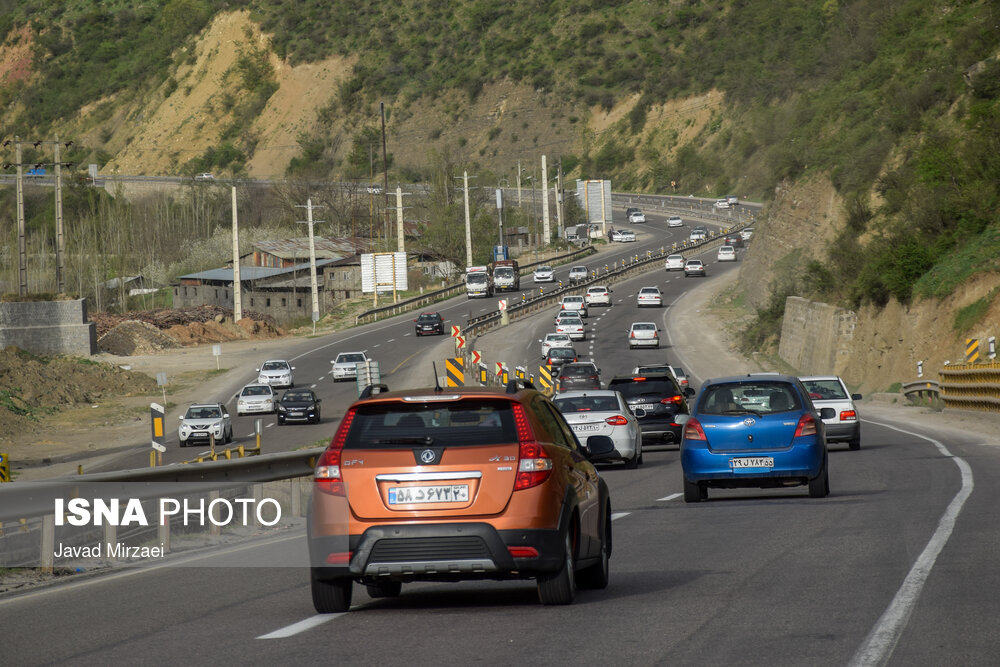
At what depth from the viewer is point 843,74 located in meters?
91.7

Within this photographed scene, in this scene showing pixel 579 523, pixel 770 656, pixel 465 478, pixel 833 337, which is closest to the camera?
pixel 770 656

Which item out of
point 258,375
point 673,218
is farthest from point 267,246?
point 258,375

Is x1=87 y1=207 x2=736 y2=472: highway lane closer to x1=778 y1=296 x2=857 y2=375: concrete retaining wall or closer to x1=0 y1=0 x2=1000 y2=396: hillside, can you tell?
x1=778 y1=296 x2=857 y2=375: concrete retaining wall

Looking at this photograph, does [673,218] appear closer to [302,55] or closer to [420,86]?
[420,86]

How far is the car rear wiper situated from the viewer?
8.89 m

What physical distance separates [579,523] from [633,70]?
181 m

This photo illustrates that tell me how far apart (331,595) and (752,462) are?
888 centimetres

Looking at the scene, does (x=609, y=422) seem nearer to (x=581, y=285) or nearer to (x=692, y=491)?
(x=692, y=491)

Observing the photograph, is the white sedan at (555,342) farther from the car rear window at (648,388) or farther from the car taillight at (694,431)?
the car taillight at (694,431)

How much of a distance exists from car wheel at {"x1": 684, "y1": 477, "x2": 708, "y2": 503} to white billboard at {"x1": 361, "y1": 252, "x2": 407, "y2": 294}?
8897cm

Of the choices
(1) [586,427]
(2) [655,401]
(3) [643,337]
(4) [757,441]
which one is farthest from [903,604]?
(3) [643,337]

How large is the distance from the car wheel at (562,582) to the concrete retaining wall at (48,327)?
65.3 metres

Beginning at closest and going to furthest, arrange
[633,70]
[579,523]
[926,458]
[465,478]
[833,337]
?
[465,478]
[579,523]
[926,458]
[833,337]
[633,70]

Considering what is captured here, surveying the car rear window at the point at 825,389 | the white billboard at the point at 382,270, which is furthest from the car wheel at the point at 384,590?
the white billboard at the point at 382,270
